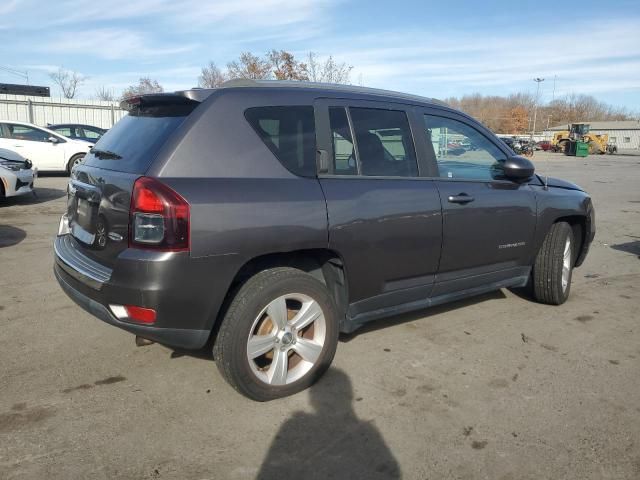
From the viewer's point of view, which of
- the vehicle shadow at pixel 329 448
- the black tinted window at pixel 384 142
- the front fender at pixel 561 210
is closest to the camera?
the vehicle shadow at pixel 329 448

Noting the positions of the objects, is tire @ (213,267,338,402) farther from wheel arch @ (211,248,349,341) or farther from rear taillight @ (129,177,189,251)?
rear taillight @ (129,177,189,251)

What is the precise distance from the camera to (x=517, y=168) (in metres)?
4.14

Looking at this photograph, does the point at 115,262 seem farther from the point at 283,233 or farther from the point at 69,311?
the point at 69,311

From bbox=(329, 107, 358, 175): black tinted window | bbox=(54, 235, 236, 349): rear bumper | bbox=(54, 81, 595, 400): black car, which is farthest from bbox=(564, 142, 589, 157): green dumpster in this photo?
bbox=(54, 235, 236, 349): rear bumper

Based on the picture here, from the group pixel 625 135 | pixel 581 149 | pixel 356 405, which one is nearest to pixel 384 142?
pixel 356 405

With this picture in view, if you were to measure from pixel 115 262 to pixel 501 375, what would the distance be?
258 cm

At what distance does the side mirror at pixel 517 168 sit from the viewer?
13.6ft


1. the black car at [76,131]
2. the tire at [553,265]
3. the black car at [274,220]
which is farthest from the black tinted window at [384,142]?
the black car at [76,131]

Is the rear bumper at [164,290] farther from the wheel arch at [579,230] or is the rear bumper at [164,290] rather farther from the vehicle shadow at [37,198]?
the vehicle shadow at [37,198]

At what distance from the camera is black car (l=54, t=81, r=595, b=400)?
273 centimetres

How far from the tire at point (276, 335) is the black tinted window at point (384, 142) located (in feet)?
3.10

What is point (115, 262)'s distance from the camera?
9.15ft

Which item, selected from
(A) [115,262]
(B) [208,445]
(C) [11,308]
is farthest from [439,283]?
(C) [11,308]

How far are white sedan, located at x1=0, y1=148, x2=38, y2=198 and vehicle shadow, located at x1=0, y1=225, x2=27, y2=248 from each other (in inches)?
85.6
